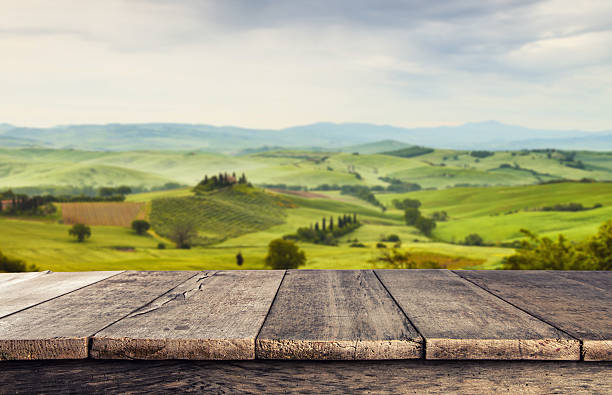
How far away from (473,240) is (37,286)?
344 ft

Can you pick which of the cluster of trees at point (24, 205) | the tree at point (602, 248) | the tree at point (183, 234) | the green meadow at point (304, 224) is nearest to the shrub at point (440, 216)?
the green meadow at point (304, 224)

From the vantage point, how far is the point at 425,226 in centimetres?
11819

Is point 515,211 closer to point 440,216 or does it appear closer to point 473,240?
point 440,216

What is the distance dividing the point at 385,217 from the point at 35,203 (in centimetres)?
10700

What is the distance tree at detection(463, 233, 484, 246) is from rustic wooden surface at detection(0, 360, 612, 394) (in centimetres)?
10160

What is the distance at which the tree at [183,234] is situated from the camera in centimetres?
9456

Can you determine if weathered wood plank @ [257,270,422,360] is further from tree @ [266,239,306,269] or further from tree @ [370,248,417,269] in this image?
tree @ [266,239,306,269]

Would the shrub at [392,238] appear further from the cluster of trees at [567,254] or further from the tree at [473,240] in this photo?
the cluster of trees at [567,254]

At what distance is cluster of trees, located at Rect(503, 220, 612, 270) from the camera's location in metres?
18.2

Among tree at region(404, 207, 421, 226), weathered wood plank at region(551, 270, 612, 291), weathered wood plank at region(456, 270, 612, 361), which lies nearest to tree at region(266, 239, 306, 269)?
weathered wood plank at region(551, 270, 612, 291)

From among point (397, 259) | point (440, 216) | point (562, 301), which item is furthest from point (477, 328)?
point (440, 216)

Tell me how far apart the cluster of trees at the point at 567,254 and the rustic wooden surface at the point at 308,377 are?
19.2m

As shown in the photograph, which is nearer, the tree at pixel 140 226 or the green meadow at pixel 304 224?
the green meadow at pixel 304 224

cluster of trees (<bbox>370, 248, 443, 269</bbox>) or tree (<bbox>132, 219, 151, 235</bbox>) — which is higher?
cluster of trees (<bbox>370, 248, 443, 269</bbox>)
